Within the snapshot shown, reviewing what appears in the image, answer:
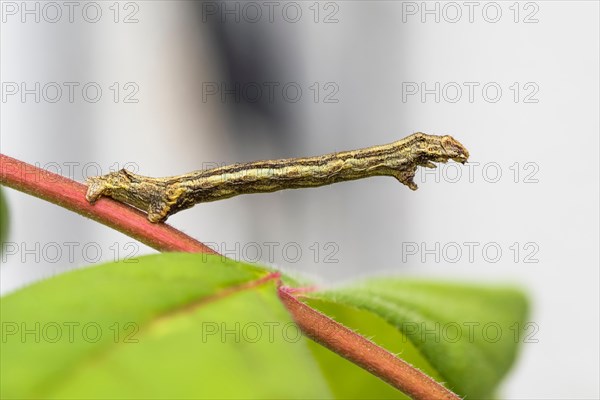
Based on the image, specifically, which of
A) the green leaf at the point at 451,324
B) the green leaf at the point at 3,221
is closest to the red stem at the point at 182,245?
the green leaf at the point at 451,324

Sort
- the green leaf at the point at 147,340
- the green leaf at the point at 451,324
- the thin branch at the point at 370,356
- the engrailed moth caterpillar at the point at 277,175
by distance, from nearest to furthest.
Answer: the green leaf at the point at 147,340
the thin branch at the point at 370,356
the green leaf at the point at 451,324
the engrailed moth caterpillar at the point at 277,175

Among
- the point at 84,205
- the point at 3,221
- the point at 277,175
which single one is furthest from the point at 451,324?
the point at 3,221

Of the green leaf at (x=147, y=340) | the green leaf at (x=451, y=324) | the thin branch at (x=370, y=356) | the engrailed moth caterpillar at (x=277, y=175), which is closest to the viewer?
the green leaf at (x=147, y=340)

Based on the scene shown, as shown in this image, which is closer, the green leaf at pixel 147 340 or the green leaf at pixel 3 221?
the green leaf at pixel 147 340

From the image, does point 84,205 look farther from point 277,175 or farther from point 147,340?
point 277,175

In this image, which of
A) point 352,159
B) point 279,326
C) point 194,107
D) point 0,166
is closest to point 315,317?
point 279,326

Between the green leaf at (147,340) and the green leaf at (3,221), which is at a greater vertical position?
the green leaf at (3,221)

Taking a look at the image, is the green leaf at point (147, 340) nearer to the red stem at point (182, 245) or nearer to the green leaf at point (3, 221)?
the red stem at point (182, 245)
